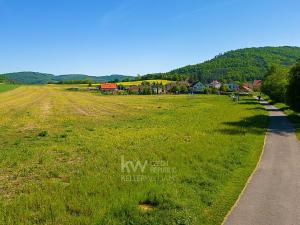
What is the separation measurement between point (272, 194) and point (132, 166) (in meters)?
7.13

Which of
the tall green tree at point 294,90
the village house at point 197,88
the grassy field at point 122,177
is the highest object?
the tall green tree at point 294,90

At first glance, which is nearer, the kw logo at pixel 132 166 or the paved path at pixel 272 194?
the paved path at pixel 272 194

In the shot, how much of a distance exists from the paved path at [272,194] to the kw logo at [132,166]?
531cm

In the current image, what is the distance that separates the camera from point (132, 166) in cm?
1795

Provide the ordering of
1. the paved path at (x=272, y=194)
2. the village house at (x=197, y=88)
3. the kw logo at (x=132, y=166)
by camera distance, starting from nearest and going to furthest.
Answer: the paved path at (x=272, y=194), the kw logo at (x=132, y=166), the village house at (x=197, y=88)

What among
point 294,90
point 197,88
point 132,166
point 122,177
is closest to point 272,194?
point 122,177

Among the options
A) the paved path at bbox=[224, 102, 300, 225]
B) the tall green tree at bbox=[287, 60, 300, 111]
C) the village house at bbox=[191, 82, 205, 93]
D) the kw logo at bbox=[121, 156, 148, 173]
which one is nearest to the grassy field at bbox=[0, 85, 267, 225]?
the kw logo at bbox=[121, 156, 148, 173]

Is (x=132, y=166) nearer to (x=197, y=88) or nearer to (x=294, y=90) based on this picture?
(x=294, y=90)

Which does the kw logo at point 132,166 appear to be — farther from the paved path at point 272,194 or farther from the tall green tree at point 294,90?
the tall green tree at point 294,90

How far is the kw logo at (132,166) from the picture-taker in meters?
17.1

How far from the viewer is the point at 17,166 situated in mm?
18188

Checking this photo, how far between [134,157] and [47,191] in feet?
22.5

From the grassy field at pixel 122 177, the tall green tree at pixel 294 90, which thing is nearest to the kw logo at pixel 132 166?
the grassy field at pixel 122 177

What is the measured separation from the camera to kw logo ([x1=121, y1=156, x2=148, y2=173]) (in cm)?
1714
